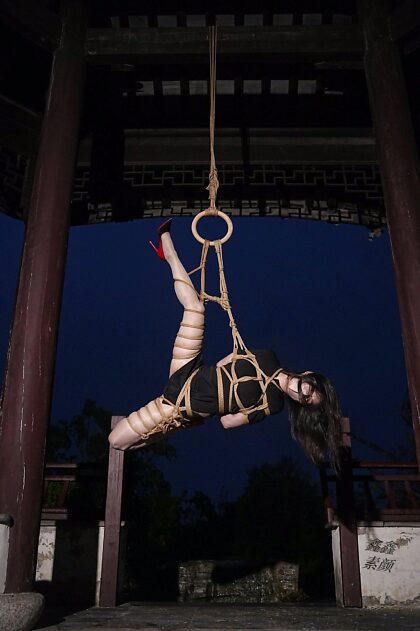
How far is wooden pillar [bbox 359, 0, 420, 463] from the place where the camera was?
3.60 m

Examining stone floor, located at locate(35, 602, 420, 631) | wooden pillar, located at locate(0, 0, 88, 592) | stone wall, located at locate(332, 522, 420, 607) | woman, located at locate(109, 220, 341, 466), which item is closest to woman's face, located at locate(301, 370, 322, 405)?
woman, located at locate(109, 220, 341, 466)

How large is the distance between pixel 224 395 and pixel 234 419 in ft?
0.79

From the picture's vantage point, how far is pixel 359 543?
526cm

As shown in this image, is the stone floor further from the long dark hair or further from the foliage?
the foliage

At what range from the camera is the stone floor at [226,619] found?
138 inches

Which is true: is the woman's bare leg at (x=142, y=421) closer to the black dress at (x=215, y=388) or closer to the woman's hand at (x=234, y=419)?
the black dress at (x=215, y=388)

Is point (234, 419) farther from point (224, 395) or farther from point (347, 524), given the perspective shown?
point (347, 524)

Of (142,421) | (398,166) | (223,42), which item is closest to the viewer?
(142,421)

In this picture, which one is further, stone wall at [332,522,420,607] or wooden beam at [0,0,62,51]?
stone wall at [332,522,420,607]

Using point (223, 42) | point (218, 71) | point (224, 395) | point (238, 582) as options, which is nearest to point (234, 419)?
point (224, 395)

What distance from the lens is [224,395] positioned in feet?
10.9

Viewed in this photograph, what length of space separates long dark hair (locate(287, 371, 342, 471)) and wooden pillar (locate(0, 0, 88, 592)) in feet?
5.51

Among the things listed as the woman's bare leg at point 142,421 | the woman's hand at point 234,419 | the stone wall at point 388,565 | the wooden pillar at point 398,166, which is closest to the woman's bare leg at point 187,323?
the woman's bare leg at point 142,421

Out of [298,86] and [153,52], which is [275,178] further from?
[153,52]
